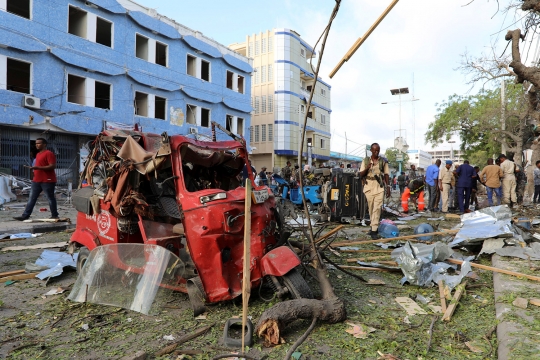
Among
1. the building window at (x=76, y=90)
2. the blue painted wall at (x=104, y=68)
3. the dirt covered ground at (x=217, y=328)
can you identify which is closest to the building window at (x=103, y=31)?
the blue painted wall at (x=104, y=68)

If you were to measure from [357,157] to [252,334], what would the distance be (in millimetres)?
57685

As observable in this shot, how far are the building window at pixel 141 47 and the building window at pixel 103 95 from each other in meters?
3.18

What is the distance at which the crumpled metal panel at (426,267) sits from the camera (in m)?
4.38

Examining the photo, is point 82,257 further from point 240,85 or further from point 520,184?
point 240,85

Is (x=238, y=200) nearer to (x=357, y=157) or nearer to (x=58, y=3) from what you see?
(x=58, y=3)

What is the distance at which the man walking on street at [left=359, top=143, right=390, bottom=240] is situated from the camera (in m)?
6.91

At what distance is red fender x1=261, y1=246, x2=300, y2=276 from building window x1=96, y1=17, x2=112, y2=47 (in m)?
18.8

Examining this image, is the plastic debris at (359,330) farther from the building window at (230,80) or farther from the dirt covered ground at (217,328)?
the building window at (230,80)

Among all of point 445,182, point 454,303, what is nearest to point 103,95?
point 445,182

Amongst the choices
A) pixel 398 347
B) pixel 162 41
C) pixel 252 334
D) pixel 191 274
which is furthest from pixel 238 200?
pixel 162 41

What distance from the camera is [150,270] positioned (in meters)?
3.29

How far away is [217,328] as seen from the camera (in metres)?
3.16

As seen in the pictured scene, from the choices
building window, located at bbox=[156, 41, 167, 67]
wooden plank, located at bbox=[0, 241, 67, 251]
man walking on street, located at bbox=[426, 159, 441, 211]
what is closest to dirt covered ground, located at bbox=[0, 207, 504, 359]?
wooden plank, located at bbox=[0, 241, 67, 251]

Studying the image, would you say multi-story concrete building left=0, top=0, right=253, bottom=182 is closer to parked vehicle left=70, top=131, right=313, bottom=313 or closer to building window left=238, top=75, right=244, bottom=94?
building window left=238, top=75, right=244, bottom=94
